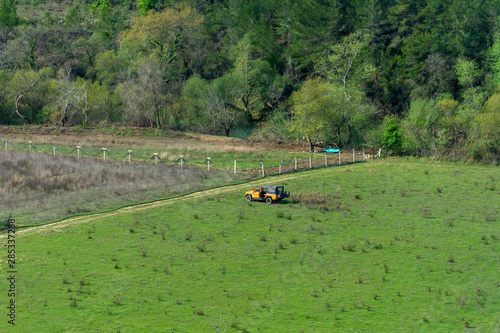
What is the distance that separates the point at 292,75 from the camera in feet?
309

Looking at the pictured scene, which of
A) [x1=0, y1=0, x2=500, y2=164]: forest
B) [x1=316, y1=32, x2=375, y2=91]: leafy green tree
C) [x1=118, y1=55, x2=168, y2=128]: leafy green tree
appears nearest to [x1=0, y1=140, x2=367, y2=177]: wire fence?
[x1=0, y1=0, x2=500, y2=164]: forest

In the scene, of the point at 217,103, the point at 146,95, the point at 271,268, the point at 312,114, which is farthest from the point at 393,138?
the point at 271,268

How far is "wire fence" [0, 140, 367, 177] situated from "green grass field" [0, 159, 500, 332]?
9567mm

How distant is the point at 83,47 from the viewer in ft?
327

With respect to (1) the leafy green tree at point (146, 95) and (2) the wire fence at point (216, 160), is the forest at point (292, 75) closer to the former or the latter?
(1) the leafy green tree at point (146, 95)

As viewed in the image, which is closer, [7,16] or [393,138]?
[393,138]

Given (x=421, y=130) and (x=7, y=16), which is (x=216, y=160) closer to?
(x=421, y=130)

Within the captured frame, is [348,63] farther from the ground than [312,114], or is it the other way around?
[348,63]

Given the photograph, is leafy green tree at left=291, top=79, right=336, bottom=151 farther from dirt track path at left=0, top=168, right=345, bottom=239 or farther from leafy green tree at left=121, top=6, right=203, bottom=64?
leafy green tree at left=121, top=6, right=203, bottom=64

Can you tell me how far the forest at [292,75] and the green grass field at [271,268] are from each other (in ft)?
95.5

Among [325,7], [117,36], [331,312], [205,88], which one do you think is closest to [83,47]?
[117,36]

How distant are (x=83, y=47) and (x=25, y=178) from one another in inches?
2503

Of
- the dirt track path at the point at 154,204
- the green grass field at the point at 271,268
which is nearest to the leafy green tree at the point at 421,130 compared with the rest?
the dirt track path at the point at 154,204

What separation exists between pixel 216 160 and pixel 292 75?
44333mm
